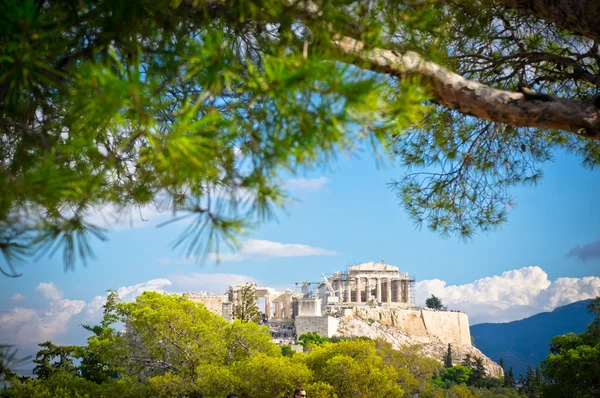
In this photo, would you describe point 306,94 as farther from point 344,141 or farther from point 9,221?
point 9,221

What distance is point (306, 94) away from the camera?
6.56 ft

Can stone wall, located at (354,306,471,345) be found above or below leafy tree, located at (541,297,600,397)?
above

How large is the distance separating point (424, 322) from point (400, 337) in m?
4.20

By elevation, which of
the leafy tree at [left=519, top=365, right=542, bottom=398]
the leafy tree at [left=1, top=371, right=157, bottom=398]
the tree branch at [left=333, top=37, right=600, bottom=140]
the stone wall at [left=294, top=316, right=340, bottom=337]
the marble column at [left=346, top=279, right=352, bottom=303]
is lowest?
the leafy tree at [left=519, top=365, right=542, bottom=398]

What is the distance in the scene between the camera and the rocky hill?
40.0 meters

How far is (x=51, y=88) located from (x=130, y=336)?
12848 mm

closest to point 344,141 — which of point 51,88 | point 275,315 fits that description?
point 51,88

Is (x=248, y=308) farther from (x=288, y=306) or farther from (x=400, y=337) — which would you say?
(x=400, y=337)

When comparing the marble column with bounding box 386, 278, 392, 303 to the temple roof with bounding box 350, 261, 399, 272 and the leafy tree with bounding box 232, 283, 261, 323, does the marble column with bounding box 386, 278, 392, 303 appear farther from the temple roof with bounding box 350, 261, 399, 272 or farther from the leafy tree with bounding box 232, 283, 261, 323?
the leafy tree with bounding box 232, 283, 261, 323

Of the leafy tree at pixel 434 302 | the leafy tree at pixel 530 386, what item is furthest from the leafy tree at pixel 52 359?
the leafy tree at pixel 434 302

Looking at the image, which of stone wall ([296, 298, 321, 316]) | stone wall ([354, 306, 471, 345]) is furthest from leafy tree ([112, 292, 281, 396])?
stone wall ([354, 306, 471, 345])

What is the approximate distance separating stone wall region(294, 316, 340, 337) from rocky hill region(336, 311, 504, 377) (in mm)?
1293

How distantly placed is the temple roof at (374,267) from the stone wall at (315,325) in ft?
47.0

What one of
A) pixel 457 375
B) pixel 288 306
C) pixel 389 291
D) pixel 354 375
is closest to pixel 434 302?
pixel 389 291
